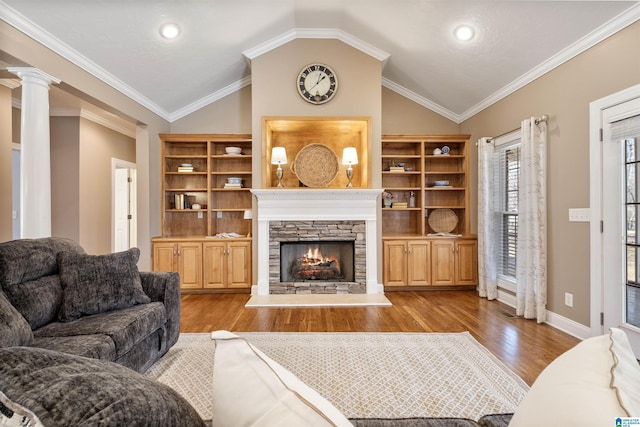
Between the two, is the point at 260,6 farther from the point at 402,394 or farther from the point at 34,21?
the point at 402,394

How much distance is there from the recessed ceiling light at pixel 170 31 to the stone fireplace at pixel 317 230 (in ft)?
7.11

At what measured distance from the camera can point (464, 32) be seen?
11.5ft

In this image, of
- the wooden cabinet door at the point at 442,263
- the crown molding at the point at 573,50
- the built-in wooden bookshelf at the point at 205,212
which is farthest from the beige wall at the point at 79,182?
the crown molding at the point at 573,50

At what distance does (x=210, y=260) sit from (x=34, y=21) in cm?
321

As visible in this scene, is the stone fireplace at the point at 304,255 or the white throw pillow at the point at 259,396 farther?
the stone fireplace at the point at 304,255

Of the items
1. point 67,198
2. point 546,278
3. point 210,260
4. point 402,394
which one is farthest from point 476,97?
point 67,198

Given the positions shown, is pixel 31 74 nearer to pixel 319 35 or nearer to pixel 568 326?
pixel 319 35

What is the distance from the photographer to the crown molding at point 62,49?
2.56 meters

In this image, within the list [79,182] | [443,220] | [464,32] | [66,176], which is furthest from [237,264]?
[464,32]

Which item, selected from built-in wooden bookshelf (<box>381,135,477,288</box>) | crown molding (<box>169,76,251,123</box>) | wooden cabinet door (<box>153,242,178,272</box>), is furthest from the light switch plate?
wooden cabinet door (<box>153,242,178,272</box>)

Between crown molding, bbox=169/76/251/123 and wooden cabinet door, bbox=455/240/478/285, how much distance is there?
4.33 metres

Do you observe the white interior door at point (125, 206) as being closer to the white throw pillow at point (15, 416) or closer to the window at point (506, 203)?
the window at point (506, 203)

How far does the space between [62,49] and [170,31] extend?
1.05 m

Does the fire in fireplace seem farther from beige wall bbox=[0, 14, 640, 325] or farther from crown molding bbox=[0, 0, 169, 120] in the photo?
crown molding bbox=[0, 0, 169, 120]
